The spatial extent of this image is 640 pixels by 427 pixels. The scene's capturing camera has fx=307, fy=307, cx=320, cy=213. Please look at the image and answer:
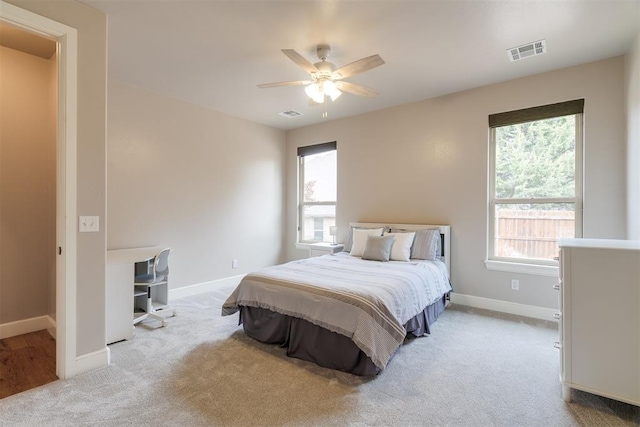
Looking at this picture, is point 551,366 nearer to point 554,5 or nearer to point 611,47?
point 554,5

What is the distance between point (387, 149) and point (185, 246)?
129 inches

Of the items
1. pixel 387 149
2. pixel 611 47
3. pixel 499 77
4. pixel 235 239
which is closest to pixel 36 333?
pixel 235 239

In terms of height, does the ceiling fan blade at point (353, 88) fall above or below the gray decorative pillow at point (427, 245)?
above

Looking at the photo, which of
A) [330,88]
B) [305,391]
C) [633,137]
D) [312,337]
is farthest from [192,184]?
[633,137]

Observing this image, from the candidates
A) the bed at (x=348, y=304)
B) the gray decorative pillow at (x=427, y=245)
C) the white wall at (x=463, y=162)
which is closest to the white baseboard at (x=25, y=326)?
the bed at (x=348, y=304)

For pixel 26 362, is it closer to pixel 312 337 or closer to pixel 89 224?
pixel 89 224

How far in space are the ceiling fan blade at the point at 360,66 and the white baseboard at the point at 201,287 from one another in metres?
3.44

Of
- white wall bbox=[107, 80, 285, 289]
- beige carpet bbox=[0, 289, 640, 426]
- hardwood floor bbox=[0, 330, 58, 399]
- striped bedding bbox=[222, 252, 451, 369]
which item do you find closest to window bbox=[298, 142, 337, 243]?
white wall bbox=[107, 80, 285, 289]

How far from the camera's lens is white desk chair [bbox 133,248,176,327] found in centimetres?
325

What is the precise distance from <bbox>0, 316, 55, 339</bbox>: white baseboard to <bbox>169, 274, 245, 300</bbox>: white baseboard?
1.25 m

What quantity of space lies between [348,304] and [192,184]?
10.3ft

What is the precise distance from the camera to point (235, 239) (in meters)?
5.05

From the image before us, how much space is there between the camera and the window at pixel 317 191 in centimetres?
541

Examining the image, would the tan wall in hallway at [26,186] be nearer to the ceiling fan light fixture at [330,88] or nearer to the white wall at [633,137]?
the ceiling fan light fixture at [330,88]
